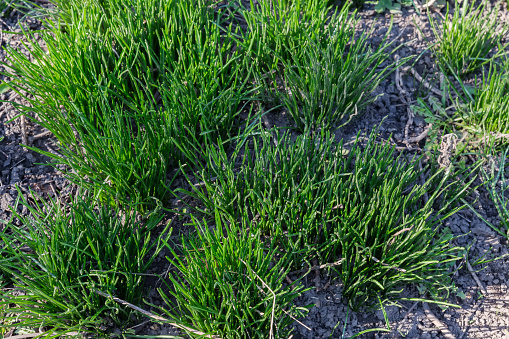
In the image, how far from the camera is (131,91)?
245 centimetres

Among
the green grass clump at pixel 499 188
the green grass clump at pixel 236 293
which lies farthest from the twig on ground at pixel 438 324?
the green grass clump at pixel 236 293

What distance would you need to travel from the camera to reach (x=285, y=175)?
197 centimetres

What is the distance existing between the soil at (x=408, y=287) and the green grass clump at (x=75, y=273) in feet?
0.43

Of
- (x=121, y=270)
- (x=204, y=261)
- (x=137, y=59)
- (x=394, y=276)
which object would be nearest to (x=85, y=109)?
(x=137, y=59)

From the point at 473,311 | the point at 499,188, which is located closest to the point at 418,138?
the point at 499,188

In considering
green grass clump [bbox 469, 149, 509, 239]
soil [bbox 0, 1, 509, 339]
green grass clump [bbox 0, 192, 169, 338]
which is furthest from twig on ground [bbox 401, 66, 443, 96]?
green grass clump [bbox 0, 192, 169, 338]

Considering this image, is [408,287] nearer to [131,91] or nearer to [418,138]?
[418,138]

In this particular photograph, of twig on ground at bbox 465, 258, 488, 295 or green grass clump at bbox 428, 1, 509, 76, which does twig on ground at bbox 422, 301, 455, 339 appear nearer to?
twig on ground at bbox 465, 258, 488, 295

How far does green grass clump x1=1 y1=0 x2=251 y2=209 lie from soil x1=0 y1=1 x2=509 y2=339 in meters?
0.22

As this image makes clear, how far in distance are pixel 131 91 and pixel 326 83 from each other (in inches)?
43.5

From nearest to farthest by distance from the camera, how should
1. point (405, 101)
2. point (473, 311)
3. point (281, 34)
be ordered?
1. point (473, 311)
2. point (281, 34)
3. point (405, 101)

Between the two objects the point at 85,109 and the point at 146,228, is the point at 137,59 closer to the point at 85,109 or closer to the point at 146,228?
the point at 85,109

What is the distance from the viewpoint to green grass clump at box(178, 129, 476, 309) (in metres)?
1.83

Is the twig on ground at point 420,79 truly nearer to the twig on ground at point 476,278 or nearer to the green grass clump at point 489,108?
the green grass clump at point 489,108
